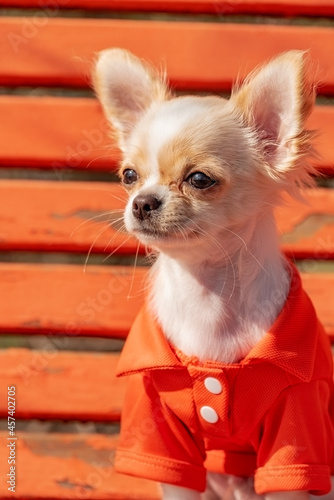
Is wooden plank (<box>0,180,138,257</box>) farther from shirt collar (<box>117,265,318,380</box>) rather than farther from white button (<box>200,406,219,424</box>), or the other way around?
white button (<box>200,406,219,424</box>)

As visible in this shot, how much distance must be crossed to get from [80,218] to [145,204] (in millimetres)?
813

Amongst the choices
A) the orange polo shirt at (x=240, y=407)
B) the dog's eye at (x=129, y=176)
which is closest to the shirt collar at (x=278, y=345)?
the orange polo shirt at (x=240, y=407)

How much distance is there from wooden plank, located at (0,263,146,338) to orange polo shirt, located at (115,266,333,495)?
544mm

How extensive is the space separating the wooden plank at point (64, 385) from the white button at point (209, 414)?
2.30ft

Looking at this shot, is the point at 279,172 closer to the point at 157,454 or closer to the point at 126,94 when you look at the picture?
the point at 126,94

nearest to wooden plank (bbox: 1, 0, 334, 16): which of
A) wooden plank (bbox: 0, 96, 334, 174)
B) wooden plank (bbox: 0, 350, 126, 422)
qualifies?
wooden plank (bbox: 0, 96, 334, 174)

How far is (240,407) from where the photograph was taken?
59.7 inches

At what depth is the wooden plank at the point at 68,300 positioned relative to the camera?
220 centimetres

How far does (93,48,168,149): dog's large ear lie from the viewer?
5.35ft

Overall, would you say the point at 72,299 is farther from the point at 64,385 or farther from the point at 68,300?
the point at 64,385

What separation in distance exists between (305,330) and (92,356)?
879 mm

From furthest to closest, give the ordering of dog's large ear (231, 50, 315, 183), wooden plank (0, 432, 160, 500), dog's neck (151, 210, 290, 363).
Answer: wooden plank (0, 432, 160, 500), dog's neck (151, 210, 290, 363), dog's large ear (231, 50, 315, 183)

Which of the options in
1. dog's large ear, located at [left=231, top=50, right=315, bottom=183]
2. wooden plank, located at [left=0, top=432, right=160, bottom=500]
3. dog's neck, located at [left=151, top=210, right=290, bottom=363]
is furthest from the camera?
wooden plank, located at [left=0, top=432, right=160, bottom=500]

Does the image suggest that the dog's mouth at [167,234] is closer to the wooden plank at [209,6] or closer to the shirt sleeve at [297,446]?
the shirt sleeve at [297,446]
